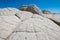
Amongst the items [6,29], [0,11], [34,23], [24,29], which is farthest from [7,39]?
[0,11]

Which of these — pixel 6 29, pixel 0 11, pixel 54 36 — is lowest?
pixel 54 36

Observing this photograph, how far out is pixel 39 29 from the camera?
4.23m

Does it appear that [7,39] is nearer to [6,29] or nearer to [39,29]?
[6,29]

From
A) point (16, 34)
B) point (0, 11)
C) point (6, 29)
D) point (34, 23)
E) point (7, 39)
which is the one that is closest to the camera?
point (7, 39)

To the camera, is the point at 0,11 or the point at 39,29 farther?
the point at 0,11

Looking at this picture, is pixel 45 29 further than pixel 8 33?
Yes

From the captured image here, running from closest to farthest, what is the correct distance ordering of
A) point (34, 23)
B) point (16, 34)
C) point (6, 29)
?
point (16, 34) < point (6, 29) < point (34, 23)

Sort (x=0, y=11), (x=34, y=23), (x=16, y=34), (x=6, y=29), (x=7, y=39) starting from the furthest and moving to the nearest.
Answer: (x=0, y=11)
(x=34, y=23)
(x=6, y=29)
(x=16, y=34)
(x=7, y=39)

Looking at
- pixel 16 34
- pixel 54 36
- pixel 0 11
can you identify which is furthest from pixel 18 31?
pixel 0 11

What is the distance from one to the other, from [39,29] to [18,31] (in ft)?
2.78

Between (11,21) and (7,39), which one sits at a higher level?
(11,21)

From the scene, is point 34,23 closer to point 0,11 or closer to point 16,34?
point 16,34

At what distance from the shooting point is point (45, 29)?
14.1ft

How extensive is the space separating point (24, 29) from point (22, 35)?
445mm
